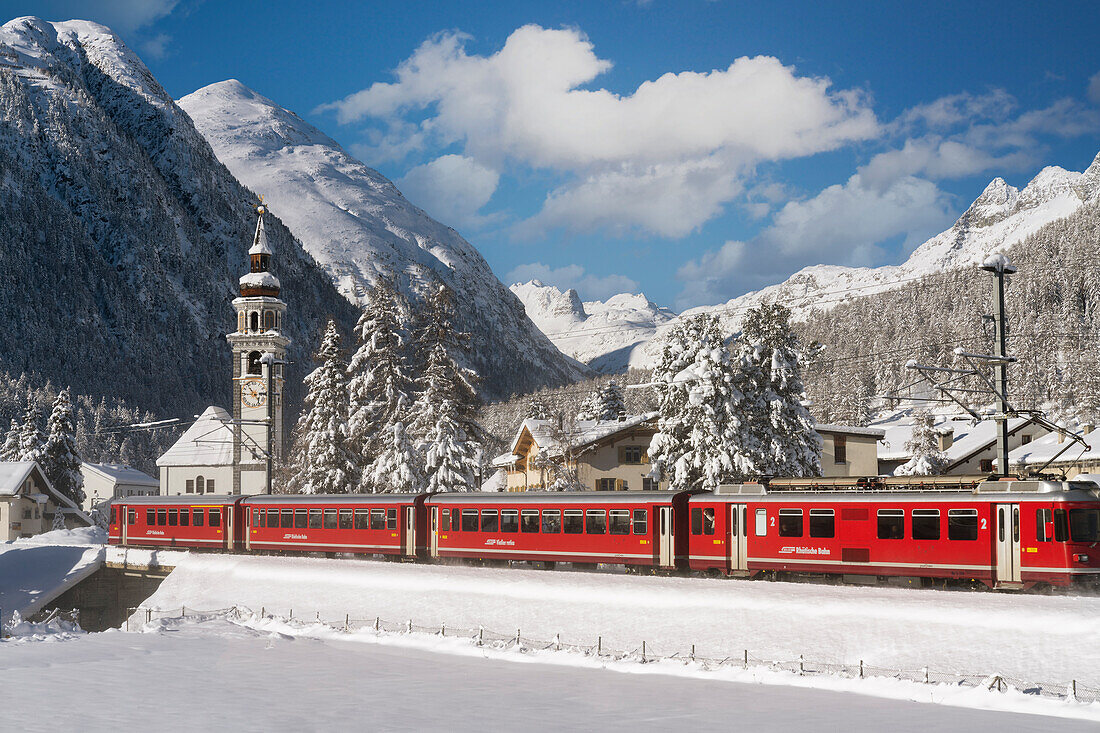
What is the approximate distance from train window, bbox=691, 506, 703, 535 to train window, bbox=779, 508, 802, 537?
281 cm

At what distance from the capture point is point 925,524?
99.6 feet

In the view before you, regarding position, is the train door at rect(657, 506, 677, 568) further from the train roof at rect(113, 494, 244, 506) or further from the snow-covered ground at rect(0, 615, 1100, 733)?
the train roof at rect(113, 494, 244, 506)

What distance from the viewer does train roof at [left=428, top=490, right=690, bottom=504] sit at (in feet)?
118

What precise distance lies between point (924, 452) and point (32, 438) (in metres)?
65.1

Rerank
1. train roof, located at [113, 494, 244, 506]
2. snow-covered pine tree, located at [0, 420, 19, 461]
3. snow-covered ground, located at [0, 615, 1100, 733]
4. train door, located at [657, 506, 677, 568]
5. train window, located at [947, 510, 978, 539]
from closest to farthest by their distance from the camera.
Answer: snow-covered ground, located at [0, 615, 1100, 733] < train window, located at [947, 510, 978, 539] < train door, located at [657, 506, 677, 568] < train roof, located at [113, 494, 244, 506] < snow-covered pine tree, located at [0, 420, 19, 461]

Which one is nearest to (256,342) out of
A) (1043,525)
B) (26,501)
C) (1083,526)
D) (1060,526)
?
(26,501)

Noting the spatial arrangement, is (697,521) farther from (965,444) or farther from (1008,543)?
(965,444)

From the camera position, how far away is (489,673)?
27.7 m

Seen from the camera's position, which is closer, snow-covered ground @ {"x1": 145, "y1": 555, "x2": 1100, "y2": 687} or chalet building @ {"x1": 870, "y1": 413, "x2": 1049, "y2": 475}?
snow-covered ground @ {"x1": 145, "y1": 555, "x2": 1100, "y2": 687}

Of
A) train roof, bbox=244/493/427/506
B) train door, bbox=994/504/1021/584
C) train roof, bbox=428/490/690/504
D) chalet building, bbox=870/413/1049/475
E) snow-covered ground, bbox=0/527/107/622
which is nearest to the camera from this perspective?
train door, bbox=994/504/1021/584

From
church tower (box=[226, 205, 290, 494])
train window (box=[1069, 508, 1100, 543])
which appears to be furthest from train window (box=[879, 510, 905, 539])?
church tower (box=[226, 205, 290, 494])

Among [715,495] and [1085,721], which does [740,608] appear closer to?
[715,495]

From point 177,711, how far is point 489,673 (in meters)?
7.86

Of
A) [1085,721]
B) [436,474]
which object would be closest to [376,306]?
[436,474]
